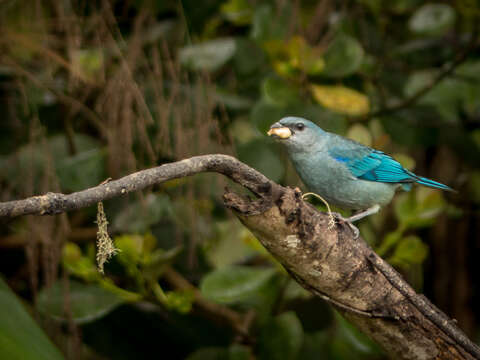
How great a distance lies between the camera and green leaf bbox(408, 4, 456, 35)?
2.57 metres

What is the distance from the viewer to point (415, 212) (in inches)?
89.0

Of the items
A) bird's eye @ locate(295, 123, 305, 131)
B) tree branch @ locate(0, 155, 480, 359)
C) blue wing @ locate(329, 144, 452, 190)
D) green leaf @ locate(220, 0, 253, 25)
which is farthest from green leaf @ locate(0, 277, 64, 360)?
green leaf @ locate(220, 0, 253, 25)

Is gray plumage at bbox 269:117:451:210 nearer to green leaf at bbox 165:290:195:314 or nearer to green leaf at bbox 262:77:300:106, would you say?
green leaf at bbox 262:77:300:106

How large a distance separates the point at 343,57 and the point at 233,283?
39.0 inches

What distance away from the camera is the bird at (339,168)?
6.68 ft

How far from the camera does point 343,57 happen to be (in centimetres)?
227

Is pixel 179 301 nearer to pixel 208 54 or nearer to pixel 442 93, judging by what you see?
pixel 208 54

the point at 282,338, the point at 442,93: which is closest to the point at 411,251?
the point at 282,338

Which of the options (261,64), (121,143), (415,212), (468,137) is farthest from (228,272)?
(468,137)

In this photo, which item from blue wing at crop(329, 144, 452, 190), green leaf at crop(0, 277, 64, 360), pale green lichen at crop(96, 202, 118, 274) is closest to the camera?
green leaf at crop(0, 277, 64, 360)

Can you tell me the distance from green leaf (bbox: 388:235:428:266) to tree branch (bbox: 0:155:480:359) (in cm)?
58

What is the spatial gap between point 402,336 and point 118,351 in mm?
1617

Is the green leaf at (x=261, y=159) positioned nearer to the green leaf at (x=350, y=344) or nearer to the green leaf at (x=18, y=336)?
the green leaf at (x=350, y=344)

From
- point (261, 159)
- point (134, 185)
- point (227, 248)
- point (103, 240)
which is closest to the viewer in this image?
point (134, 185)
